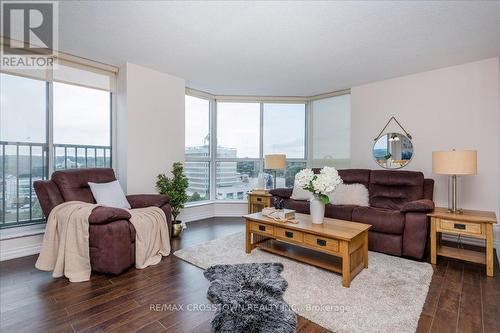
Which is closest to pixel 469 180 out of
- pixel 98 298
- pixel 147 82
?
pixel 98 298

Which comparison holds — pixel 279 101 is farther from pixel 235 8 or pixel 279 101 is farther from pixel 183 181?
pixel 235 8

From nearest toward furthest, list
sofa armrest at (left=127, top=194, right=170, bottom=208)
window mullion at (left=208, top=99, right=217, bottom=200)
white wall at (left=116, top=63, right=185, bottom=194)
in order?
sofa armrest at (left=127, top=194, right=170, bottom=208) < white wall at (left=116, top=63, right=185, bottom=194) < window mullion at (left=208, top=99, right=217, bottom=200)

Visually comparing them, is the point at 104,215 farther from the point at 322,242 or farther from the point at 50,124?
the point at 322,242

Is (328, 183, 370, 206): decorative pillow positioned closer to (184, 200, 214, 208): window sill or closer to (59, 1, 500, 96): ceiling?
(59, 1, 500, 96): ceiling

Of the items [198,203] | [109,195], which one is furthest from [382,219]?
[109,195]

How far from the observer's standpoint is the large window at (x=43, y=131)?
2.99 metres

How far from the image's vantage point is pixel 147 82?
3.75 m

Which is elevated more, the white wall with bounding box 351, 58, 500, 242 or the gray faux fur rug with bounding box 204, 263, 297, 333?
the white wall with bounding box 351, 58, 500, 242

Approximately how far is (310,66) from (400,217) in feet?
7.66

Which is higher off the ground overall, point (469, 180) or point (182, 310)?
point (469, 180)

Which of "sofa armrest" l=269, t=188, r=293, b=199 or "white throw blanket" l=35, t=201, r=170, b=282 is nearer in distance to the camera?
"white throw blanket" l=35, t=201, r=170, b=282

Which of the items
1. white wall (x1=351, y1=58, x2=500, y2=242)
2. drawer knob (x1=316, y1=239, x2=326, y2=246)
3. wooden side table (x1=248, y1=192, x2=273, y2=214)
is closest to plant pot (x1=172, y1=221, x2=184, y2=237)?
wooden side table (x1=248, y1=192, x2=273, y2=214)

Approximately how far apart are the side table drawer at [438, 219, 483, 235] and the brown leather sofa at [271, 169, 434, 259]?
154 mm

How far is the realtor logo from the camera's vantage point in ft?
7.50
